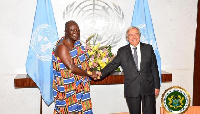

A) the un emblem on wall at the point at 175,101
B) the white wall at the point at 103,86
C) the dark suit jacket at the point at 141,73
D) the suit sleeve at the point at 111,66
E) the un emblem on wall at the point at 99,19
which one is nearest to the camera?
the un emblem on wall at the point at 175,101

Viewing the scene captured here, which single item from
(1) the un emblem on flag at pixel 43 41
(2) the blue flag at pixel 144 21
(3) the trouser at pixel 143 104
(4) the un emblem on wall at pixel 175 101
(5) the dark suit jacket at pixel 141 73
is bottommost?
(3) the trouser at pixel 143 104

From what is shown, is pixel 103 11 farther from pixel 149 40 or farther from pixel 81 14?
pixel 149 40

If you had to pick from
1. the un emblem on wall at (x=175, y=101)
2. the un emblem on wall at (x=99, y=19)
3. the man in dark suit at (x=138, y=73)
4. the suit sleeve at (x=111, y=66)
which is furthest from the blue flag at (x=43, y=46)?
the un emblem on wall at (x=175, y=101)

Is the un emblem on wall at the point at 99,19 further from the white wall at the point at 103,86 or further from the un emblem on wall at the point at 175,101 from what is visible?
the un emblem on wall at the point at 175,101

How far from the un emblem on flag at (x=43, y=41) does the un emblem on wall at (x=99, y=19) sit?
43cm

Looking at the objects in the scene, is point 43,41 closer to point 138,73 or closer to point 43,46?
point 43,46

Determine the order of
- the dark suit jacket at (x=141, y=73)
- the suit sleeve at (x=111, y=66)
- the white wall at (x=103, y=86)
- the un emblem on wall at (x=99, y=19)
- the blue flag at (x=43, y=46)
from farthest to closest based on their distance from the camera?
the un emblem on wall at (x=99, y=19) → the white wall at (x=103, y=86) → the blue flag at (x=43, y=46) → the suit sleeve at (x=111, y=66) → the dark suit jacket at (x=141, y=73)

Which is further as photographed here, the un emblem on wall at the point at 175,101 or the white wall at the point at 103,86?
the white wall at the point at 103,86

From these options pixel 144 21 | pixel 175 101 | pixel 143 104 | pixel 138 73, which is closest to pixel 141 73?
pixel 138 73

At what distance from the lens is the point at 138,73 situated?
3.00 meters

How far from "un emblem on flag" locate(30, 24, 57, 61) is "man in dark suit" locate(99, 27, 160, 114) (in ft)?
3.88

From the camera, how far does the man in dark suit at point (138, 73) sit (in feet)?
9.89

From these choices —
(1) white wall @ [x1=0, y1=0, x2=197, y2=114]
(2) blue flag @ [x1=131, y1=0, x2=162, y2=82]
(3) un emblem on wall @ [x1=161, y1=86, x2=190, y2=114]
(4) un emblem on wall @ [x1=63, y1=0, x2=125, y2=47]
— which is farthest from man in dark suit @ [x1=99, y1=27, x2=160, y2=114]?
(1) white wall @ [x1=0, y1=0, x2=197, y2=114]

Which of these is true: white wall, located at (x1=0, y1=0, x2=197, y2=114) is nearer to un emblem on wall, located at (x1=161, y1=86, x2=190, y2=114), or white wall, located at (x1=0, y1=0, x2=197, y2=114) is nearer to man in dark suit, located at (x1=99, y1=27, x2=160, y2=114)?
man in dark suit, located at (x1=99, y1=27, x2=160, y2=114)
